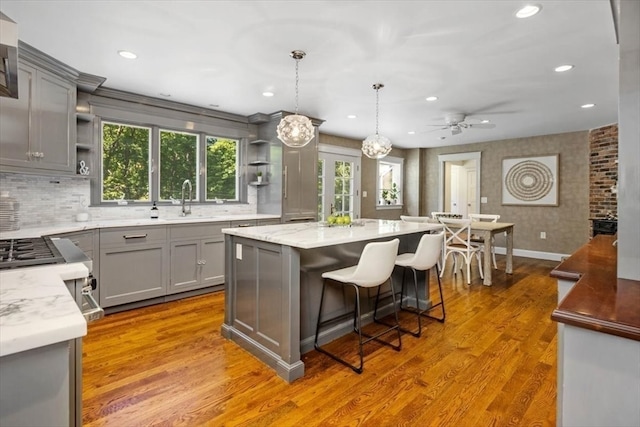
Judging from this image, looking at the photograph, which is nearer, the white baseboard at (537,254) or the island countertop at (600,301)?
the island countertop at (600,301)

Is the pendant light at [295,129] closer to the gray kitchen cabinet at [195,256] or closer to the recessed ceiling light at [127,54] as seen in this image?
the recessed ceiling light at [127,54]

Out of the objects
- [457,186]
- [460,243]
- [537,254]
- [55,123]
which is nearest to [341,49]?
[55,123]

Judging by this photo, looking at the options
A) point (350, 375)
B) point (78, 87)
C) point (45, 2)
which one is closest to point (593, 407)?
point (350, 375)

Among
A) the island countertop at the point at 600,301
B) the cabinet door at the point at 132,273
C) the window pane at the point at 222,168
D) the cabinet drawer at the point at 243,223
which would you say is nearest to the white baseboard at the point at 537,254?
the cabinet drawer at the point at 243,223

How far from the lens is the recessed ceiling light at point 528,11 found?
210 cm

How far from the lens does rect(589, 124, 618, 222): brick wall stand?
5410 mm

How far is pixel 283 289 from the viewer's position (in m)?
2.25

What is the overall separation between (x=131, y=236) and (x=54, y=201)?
868 mm

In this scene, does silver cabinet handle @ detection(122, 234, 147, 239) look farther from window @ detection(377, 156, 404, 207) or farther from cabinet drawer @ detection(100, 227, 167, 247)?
window @ detection(377, 156, 404, 207)

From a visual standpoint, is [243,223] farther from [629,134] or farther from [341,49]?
[629,134]

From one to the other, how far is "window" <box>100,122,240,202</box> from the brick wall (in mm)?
5865

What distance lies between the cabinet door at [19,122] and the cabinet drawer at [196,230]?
1404mm

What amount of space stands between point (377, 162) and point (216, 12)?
559cm

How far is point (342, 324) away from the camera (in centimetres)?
284
